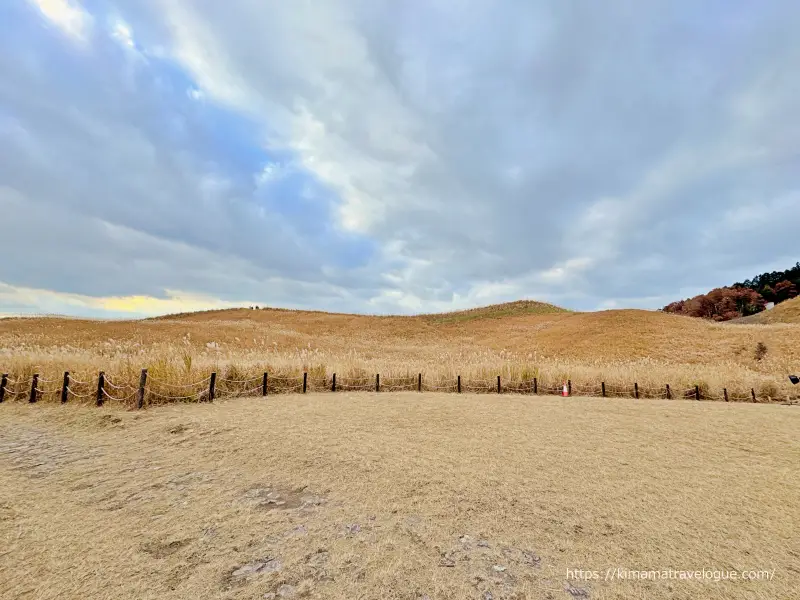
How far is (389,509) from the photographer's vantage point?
4.73 meters

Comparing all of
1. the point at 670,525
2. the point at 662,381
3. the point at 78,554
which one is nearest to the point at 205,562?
the point at 78,554

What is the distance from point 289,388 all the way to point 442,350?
1918 centimetres

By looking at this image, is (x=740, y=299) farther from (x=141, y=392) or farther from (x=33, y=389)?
(x=33, y=389)

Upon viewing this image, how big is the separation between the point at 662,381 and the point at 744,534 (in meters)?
13.8

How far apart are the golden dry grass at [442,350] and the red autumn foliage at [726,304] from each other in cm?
2472

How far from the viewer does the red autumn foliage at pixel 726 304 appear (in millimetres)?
56938

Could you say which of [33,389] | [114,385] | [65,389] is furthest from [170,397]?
[33,389]

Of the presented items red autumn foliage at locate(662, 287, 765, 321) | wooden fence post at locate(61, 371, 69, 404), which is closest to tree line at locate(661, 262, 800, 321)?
red autumn foliage at locate(662, 287, 765, 321)

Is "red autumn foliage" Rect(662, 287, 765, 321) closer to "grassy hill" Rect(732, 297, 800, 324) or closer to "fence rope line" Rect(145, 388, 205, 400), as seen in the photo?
"grassy hill" Rect(732, 297, 800, 324)

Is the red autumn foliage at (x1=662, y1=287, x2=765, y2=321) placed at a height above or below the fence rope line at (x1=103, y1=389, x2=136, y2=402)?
above

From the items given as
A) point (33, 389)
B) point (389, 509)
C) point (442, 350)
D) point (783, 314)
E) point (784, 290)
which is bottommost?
point (389, 509)

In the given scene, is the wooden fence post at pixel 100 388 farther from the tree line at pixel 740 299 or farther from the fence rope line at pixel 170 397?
the tree line at pixel 740 299

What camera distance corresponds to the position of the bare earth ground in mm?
3395

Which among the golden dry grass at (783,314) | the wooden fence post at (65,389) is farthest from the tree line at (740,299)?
the wooden fence post at (65,389)
